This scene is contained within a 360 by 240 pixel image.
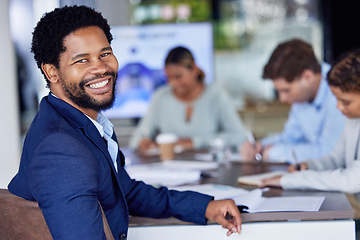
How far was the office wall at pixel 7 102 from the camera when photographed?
2756 millimetres

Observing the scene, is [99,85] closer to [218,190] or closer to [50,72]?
[50,72]

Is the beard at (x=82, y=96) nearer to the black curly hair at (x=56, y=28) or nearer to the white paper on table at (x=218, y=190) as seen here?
the black curly hair at (x=56, y=28)

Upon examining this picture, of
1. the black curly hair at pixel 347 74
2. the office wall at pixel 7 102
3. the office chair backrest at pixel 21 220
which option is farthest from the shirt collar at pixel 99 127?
the office wall at pixel 7 102

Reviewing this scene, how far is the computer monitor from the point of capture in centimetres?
424

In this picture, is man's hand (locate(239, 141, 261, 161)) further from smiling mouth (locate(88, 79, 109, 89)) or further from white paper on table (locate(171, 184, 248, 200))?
smiling mouth (locate(88, 79, 109, 89))

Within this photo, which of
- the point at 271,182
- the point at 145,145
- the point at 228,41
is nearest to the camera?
the point at 271,182

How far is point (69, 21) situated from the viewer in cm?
121

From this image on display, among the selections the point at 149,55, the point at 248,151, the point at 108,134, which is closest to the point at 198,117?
the point at 149,55

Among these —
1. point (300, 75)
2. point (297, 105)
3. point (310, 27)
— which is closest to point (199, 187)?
point (300, 75)

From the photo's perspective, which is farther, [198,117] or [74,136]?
[198,117]

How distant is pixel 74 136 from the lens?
114 centimetres

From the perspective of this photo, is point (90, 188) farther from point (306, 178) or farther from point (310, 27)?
point (310, 27)

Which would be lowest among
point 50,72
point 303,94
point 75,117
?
point 303,94

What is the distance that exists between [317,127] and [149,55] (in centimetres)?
190
